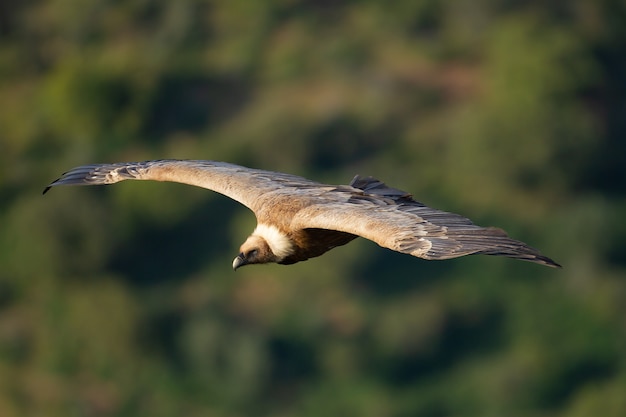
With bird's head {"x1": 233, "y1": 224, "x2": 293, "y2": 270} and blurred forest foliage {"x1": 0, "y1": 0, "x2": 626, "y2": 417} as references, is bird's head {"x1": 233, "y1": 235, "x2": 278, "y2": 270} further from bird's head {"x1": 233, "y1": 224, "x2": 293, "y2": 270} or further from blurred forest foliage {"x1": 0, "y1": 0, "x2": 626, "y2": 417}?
blurred forest foliage {"x1": 0, "y1": 0, "x2": 626, "y2": 417}

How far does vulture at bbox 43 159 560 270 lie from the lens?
1356 cm

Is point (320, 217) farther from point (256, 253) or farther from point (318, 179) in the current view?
point (318, 179)

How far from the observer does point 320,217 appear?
583 inches

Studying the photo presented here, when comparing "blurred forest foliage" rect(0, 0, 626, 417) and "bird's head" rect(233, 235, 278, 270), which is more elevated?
"bird's head" rect(233, 235, 278, 270)

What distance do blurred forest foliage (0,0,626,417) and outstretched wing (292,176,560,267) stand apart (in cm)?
3893

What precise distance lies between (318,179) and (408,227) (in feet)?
159

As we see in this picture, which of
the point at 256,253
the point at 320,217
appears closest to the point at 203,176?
the point at 256,253

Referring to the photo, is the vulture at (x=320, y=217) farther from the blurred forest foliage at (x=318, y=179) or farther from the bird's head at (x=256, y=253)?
the blurred forest foliage at (x=318, y=179)

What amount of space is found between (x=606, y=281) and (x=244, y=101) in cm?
→ 2032

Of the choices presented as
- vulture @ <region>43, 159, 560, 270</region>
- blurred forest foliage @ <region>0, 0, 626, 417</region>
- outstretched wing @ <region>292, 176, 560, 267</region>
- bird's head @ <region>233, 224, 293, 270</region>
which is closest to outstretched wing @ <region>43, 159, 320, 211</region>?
vulture @ <region>43, 159, 560, 270</region>

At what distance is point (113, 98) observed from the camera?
71.6 metres

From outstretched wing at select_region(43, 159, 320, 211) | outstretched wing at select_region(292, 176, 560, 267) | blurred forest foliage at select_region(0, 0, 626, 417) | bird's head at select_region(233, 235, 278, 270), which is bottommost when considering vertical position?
blurred forest foliage at select_region(0, 0, 626, 417)

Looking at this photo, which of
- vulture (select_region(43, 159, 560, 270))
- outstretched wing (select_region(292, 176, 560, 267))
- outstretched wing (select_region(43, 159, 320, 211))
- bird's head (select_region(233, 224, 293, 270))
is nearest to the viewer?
outstretched wing (select_region(292, 176, 560, 267))

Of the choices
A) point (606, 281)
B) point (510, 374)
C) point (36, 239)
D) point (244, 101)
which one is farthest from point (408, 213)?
point (244, 101)
